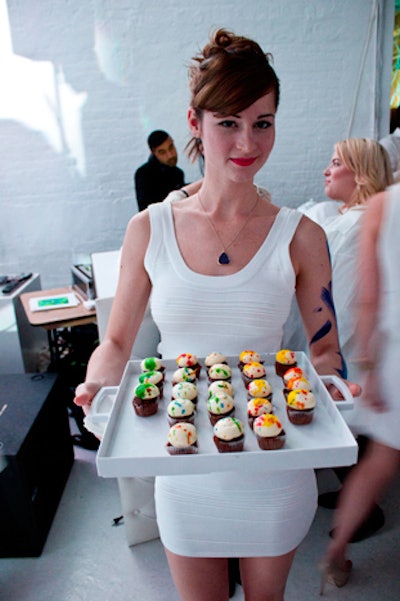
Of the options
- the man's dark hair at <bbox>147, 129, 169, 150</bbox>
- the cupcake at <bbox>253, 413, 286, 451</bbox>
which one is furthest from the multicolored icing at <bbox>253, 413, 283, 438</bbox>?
the man's dark hair at <bbox>147, 129, 169, 150</bbox>

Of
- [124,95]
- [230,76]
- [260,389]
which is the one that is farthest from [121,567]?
[124,95]

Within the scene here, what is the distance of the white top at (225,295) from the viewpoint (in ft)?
3.61

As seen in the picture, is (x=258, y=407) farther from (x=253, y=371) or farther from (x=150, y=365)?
(x=150, y=365)

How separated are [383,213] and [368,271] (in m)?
0.21

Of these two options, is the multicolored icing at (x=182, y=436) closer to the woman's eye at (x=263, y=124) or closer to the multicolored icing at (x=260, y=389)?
the multicolored icing at (x=260, y=389)

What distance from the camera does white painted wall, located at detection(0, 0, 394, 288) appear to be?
377 cm

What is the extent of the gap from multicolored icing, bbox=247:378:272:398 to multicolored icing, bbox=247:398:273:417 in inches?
1.0

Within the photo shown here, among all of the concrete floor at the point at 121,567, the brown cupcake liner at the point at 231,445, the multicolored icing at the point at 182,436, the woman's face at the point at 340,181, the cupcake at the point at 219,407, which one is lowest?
the concrete floor at the point at 121,567

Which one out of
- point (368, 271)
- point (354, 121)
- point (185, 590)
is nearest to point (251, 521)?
point (185, 590)

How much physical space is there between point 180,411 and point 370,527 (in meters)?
1.49

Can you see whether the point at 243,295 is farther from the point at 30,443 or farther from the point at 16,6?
the point at 16,6

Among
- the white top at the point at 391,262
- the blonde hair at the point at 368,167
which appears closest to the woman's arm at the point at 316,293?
the white top at the point at 391,262

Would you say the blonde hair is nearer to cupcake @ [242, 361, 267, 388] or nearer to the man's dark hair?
the man's dark hair

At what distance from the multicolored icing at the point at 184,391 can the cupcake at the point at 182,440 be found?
121 mm
